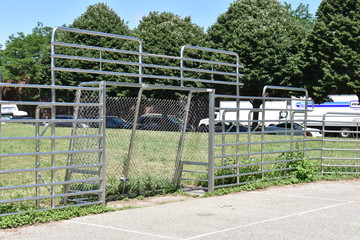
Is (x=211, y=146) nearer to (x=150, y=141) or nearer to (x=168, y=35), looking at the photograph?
(x=150, y=141)

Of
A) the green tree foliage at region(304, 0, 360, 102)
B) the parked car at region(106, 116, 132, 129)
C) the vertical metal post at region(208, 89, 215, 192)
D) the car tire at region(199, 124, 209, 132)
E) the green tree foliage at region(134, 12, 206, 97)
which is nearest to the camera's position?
the parked car at region(106, 116, 132, 129)

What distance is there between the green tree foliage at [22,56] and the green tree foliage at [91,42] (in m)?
14.9

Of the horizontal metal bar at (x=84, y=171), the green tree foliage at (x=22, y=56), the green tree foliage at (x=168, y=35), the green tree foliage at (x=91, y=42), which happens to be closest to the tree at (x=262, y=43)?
the green tree foliage at (x=168, y=35)

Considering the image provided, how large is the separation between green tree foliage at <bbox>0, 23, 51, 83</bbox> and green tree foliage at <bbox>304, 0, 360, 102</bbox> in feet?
103

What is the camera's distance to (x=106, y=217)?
857 cm

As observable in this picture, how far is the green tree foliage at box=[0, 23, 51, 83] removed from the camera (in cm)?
5578

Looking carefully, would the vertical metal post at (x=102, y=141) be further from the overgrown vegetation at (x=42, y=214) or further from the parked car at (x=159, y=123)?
the parked car at (x=159, y=123)

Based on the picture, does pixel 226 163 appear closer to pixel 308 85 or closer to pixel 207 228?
pixel 207 228

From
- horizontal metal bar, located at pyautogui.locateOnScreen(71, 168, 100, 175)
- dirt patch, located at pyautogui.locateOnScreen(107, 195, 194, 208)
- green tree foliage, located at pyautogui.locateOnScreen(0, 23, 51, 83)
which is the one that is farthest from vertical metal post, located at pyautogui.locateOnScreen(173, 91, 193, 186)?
green tree foliage, located at pyautogui.locateOnScreen(0, 23, 51, 83)

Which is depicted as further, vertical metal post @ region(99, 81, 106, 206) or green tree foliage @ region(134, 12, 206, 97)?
green tree foliage @ region(134, 12, 206, 97)

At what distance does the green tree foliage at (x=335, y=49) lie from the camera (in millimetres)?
33969

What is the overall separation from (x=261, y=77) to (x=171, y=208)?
2918cm

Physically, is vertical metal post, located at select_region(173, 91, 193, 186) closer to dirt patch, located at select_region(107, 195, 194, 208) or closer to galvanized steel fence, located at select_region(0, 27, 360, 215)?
galvanized steel fence, located at select_region(0, 27, 360, 215)

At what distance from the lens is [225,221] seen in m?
8.34
